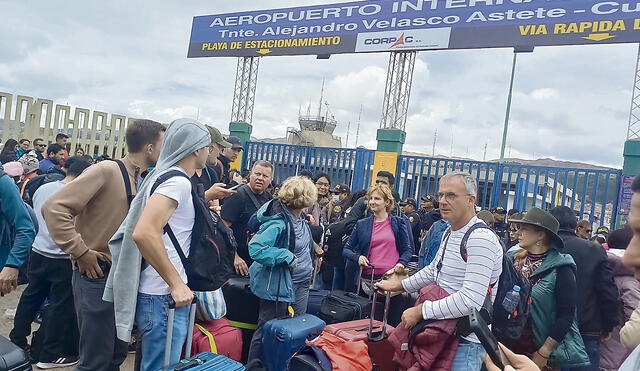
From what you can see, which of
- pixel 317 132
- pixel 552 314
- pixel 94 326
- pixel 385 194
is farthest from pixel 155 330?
pixel 317 132

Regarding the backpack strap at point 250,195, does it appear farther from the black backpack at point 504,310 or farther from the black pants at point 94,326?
the black backpack at point 504,310

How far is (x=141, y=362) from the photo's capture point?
2121mm

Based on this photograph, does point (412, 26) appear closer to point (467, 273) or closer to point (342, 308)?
point (342, 308)

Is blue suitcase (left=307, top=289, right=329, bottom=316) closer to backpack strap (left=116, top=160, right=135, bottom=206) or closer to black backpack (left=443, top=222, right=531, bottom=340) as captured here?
black backpack (left=443, top=222, right=531, bottom=340)

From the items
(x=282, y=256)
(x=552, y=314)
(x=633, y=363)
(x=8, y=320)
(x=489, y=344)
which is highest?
(x=633, y=363)

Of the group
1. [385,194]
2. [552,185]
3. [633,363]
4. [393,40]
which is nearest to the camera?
[633,363]

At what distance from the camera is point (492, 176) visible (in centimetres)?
1026

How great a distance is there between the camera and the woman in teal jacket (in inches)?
123

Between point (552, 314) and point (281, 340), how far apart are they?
188 cm

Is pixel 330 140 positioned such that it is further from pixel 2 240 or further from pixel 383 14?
pixel 2 240

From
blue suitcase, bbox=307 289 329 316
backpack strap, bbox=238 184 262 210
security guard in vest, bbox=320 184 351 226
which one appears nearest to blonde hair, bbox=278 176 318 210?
backpack strap, bbox=238 184 262 210

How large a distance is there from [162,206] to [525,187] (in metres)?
9.68

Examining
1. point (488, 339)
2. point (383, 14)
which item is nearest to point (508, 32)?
point (383, 14)

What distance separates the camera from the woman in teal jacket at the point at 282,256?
3.12 metres
